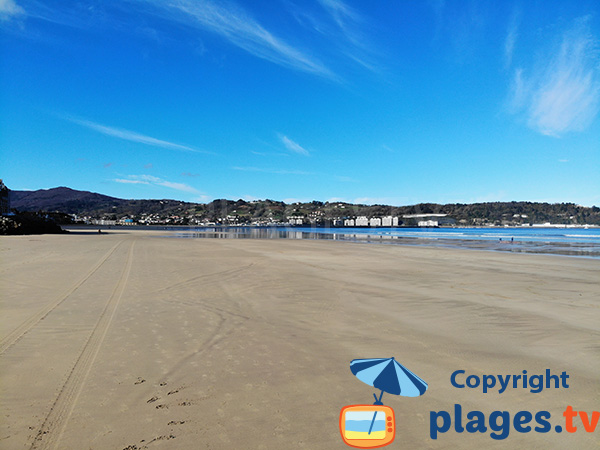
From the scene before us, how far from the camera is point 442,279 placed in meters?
13.5

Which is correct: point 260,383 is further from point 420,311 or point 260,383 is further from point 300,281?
point 300,281

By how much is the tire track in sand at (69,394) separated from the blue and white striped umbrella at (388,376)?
3561 millimetres

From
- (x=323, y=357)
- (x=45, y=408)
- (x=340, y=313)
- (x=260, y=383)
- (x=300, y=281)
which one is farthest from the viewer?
(x=300, y=281)

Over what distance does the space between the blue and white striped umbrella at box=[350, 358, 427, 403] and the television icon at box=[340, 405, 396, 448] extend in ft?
1.85

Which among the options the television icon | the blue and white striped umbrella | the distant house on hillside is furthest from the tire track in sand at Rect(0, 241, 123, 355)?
the distant house on hillside

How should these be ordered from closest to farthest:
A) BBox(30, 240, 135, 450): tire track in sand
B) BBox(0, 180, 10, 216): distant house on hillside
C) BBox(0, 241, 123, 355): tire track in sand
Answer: BBox(30, 240, 135, 450): tire track in sand, BBox(0, 241, 123, 355): tire track in sand, BBox(0, 180, 10, 216): distant house on hillside

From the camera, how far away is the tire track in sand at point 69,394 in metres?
3.25

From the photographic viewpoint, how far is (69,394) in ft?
13.4

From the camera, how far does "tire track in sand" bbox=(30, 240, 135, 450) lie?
3.25 metres

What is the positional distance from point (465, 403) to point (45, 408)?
5.00m

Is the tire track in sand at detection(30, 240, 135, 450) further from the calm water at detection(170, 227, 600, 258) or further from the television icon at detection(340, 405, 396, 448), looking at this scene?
the calm water at detection(170, 227, 600, 258)

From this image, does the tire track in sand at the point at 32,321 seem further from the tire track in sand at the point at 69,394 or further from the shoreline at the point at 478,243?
the shoreline at the point at 478,243

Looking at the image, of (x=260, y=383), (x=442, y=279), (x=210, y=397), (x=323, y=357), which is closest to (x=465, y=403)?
(x=323, y=357)

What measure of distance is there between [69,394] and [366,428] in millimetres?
3643
